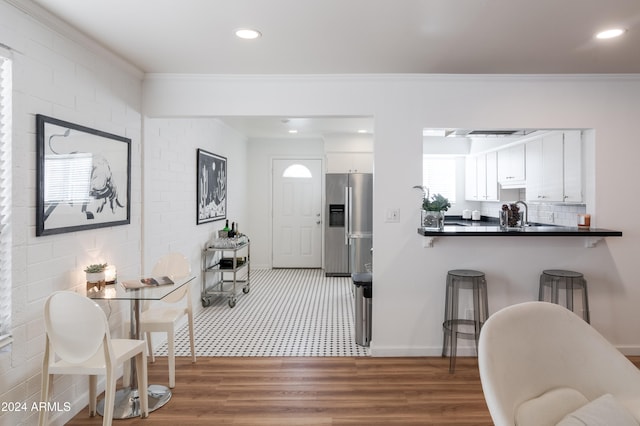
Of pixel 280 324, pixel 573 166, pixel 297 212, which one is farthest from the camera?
pixel 297 212

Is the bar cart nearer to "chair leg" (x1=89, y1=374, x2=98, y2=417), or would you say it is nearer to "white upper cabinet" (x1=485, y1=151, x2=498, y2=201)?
"chair leg" (x1=89, y1=374, x2=98, y2=417)

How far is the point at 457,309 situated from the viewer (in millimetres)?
3430

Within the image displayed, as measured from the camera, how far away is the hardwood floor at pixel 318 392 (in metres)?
2.51

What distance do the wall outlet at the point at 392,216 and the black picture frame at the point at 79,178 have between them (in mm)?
2153

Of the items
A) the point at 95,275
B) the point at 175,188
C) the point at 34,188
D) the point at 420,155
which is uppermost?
the point at 420,155

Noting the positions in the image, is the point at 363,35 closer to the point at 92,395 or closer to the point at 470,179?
the point at 92,395

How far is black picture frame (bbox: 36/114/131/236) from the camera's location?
90.3 inches

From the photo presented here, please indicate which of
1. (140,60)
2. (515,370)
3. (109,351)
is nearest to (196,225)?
(140,60)

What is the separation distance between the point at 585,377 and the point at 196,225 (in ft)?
13.4

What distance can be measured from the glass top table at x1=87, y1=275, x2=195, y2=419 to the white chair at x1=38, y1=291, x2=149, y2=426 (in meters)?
0.32

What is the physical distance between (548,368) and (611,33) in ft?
7.40

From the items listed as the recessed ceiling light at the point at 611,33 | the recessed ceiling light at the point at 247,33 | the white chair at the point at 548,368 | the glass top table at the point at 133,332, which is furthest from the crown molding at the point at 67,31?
the recessed ceiling light at the point at 611,33

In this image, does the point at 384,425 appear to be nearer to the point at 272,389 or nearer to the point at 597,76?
the point at 272,389

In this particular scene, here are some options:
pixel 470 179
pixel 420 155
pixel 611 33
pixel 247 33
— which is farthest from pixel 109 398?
pixel 470 179
